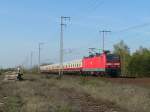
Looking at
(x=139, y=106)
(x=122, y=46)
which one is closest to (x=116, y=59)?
(x=139, y=106)

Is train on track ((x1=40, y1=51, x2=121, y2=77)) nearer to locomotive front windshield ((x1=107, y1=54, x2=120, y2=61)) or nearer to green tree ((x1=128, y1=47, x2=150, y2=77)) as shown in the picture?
locomotive front windshield ((x1=107, y1=54, x2=120, y2=61))

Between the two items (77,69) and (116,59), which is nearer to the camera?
(116,59)

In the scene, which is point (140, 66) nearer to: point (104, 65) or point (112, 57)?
point (112, 57)

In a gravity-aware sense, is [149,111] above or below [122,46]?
below

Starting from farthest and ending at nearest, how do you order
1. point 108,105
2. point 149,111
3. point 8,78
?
point 8,78 < point 108,105 < point 149,111

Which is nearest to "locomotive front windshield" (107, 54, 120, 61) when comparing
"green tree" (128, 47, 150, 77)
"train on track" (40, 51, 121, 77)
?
"train on track" (40, 51, 121, 77)

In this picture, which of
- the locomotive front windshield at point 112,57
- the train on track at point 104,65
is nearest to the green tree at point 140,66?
the train on track at point 104,65

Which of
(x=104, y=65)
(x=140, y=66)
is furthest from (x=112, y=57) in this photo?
(x=140, y=66)

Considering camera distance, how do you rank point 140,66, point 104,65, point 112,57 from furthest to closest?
point 140,66
point 112,57
point 104,65

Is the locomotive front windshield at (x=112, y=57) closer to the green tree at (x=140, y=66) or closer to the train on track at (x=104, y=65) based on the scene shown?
the train on track at (x=104, y=65)

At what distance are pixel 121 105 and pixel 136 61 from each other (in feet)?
185

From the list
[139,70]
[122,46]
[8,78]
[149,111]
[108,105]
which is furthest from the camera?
[122,46]

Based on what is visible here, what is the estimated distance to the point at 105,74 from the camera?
2202 inches

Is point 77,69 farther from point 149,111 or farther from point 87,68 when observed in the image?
point 149,111
